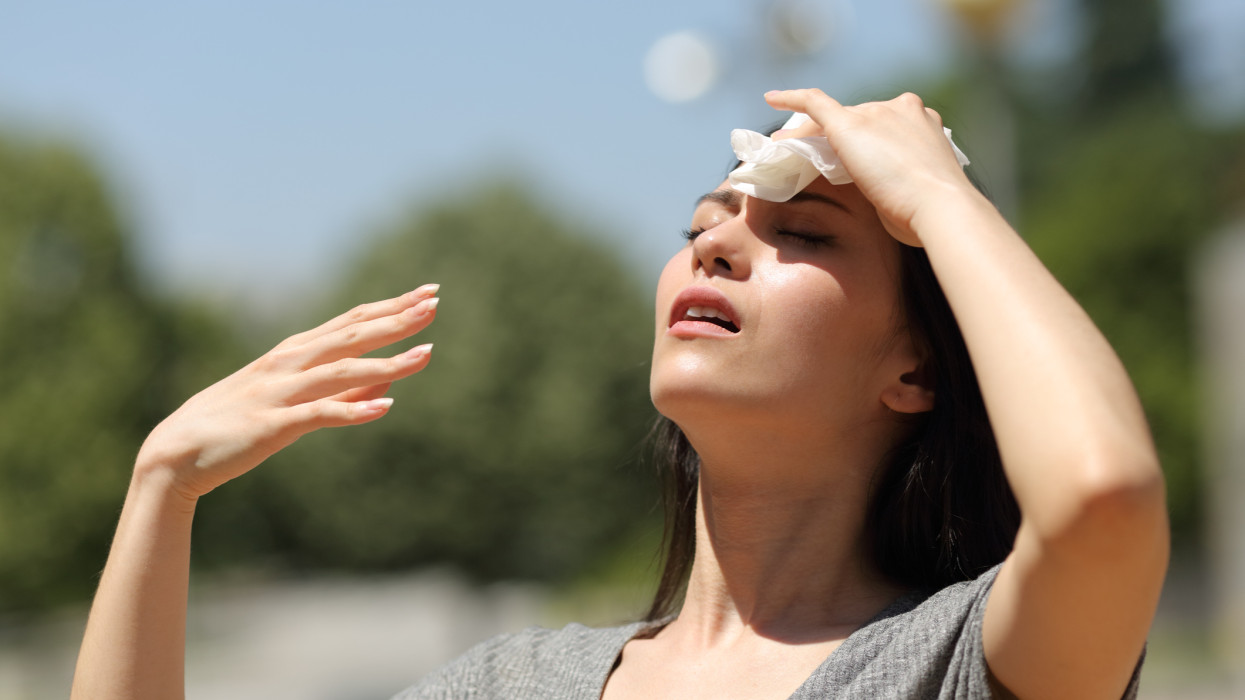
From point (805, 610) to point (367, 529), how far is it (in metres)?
16.1

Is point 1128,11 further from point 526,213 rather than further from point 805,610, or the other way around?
point 805,610

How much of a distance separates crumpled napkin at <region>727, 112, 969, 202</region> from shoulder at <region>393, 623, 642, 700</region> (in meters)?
0.98

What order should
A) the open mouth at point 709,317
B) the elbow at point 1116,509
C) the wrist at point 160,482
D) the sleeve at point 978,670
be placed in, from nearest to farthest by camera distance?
1. the elbow at point 1116,509
2. the sleeve at point 978,670
3. the wrist at point 160,482
4. the open mouth at point 709,317

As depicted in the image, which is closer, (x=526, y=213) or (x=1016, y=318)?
(x=1016, y=318)

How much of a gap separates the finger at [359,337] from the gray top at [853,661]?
760 mm

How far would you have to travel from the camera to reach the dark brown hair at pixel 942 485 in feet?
7.38

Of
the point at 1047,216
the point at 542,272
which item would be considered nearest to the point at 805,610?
the point at 542,272

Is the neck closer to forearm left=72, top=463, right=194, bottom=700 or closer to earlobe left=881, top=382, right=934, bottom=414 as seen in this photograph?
earlobe left=881, top=382, right=934, bottom=414

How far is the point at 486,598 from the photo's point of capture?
19078 millimetres

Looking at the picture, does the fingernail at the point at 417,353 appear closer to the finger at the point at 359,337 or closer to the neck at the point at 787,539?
the finger at the point at 359,337

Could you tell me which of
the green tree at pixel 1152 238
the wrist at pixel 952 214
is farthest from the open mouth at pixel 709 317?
the green tree at pixel 1152 238

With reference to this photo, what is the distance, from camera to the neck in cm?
227

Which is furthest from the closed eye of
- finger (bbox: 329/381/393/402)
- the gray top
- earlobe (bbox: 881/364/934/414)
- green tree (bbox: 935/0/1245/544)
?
green tree (bbox: 935/0/1245/544)

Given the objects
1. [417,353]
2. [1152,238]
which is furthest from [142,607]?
[1152,238]
